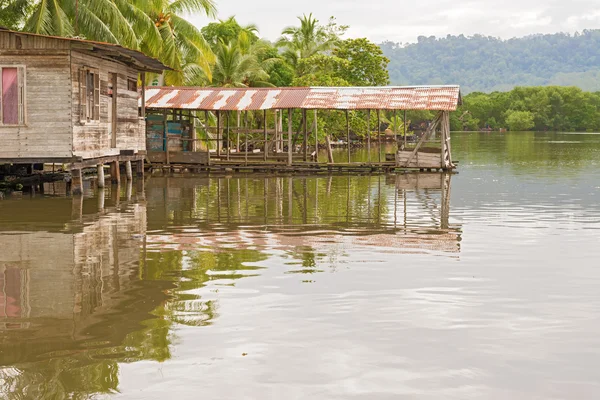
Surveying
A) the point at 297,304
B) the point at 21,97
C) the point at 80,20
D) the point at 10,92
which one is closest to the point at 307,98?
the point at 80,20

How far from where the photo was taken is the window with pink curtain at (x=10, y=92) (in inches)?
847

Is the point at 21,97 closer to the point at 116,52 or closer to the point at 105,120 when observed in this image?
the point at 116,52

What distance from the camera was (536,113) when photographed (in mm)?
146625

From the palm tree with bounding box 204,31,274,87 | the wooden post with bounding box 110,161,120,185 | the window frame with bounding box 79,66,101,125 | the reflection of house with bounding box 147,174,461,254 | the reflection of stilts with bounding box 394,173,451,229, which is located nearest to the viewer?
the reflection of house with bounding box 147,174,461,254

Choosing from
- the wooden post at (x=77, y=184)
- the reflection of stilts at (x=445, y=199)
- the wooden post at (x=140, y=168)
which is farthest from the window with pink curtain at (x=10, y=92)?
the reflection of stilts at (x=445, y=199)

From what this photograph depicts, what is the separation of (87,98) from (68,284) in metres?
13.3

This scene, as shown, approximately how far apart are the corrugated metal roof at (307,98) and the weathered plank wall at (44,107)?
12.7 meters

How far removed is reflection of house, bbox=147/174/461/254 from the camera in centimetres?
1512

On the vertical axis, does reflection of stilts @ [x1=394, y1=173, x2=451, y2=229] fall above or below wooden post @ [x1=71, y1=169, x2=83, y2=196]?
below

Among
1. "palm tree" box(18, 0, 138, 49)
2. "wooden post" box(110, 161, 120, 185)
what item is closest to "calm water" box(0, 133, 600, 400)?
"wooden post" box(110, 161, 120, 185)

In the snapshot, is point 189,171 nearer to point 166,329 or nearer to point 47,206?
point 47,206

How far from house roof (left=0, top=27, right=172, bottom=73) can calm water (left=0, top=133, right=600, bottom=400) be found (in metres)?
4.45

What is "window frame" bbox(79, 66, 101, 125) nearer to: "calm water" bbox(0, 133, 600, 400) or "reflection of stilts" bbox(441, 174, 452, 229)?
"calm water" bbox(0, 133, 600, 400)

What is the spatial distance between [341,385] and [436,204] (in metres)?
15.8
